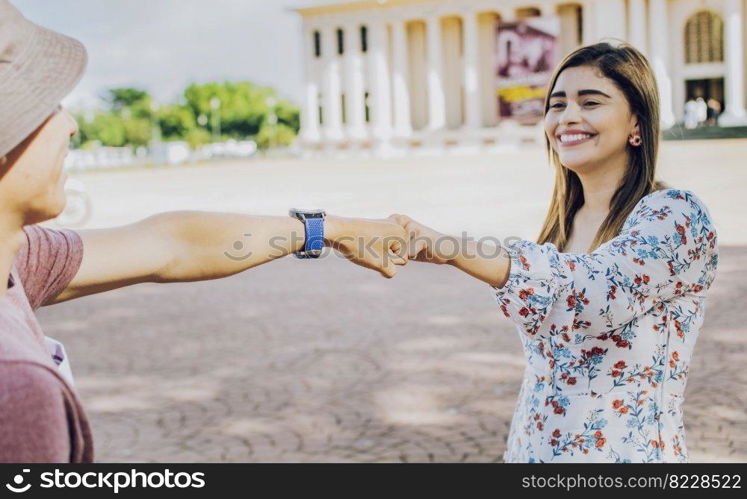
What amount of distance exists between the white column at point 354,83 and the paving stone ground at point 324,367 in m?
58.7

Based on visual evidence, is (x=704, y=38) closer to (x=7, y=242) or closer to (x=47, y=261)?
(x=47, y=261)

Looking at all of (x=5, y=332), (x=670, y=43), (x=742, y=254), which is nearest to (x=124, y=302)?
(x=742, y=254)

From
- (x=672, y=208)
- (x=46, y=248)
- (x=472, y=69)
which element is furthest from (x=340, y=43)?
(x=46, y=248)

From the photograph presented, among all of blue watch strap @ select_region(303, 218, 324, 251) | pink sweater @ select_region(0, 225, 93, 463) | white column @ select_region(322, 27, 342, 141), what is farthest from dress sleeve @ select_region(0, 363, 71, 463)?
white column @ select_region(322, 27, 342, 141)

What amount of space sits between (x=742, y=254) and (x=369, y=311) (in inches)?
209

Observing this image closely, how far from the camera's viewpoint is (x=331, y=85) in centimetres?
7194

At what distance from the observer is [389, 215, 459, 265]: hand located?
7.27 ft

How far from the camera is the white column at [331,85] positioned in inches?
2827

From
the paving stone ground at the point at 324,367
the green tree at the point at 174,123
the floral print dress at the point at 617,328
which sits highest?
the green tree at the point at 174,123

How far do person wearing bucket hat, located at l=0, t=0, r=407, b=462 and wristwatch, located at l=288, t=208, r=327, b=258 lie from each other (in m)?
0.30

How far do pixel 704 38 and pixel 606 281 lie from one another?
209 feet

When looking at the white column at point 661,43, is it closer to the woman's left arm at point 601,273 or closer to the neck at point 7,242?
the woman's left arm at point 601,273

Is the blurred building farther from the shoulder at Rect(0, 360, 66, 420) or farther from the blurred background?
the shoulder at Rect(0, 360, 66, 420)

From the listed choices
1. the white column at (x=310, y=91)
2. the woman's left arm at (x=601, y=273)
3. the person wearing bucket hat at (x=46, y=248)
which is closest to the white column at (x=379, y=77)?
the white column at (x=310, y=91)
